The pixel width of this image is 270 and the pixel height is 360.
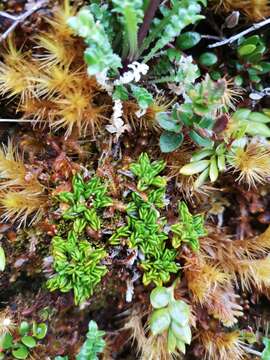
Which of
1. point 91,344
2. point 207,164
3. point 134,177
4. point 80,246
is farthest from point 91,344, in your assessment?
point 207,164

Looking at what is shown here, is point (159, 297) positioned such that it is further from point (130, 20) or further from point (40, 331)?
point (130, 20)

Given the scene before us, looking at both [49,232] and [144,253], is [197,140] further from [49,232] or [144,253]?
[49,232]

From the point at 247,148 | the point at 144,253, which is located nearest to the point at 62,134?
the point at 144,253

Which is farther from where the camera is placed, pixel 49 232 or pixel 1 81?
pixel 49 232

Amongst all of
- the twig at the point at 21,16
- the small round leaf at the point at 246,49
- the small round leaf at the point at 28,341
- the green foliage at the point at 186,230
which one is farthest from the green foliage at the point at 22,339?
the small round leaf at the point at 246,49

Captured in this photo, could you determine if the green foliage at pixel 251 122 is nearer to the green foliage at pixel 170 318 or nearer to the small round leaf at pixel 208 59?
the small round leaf at pixel 208 59

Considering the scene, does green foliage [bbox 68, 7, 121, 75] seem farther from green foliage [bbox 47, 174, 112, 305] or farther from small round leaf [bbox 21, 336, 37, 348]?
small round leaf [bbox 21, 336, 37, 348]
